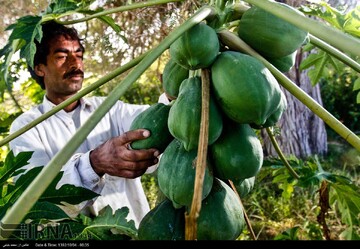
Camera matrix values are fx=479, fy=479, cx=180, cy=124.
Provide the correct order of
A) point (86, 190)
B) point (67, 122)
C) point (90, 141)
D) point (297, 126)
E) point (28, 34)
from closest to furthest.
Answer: point (86, 190), point (28, 34), point (90, 141), point (67, 122), point (297, 126)

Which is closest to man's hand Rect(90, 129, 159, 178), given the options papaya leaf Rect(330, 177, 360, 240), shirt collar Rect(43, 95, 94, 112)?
papaya leaf Rect(330, 177, 360, 240)

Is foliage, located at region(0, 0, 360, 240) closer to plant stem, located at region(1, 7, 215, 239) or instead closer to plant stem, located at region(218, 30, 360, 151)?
plant stem, located at region(218, 30, 360, 151)

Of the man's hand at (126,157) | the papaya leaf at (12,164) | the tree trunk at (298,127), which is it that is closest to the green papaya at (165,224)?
the man's hand at (126,157)

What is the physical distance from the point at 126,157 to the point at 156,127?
173 mm

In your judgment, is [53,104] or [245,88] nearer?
[245,88]

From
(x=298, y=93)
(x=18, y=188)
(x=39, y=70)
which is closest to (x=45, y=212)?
(x=18, y=188)

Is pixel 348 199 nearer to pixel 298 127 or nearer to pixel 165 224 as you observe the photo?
pixel 165 224

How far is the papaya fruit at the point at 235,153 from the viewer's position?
1.06 metres

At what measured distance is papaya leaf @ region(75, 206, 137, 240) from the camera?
136 centimetres

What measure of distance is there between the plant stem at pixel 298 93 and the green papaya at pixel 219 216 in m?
0.28

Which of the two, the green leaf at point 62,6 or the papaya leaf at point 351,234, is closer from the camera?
the green leaf at point 62,6

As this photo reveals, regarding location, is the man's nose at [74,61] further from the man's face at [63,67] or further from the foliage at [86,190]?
the foliage at [86,190]

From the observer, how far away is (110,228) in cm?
141

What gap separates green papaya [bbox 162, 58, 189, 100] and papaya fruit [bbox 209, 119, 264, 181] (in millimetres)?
200
